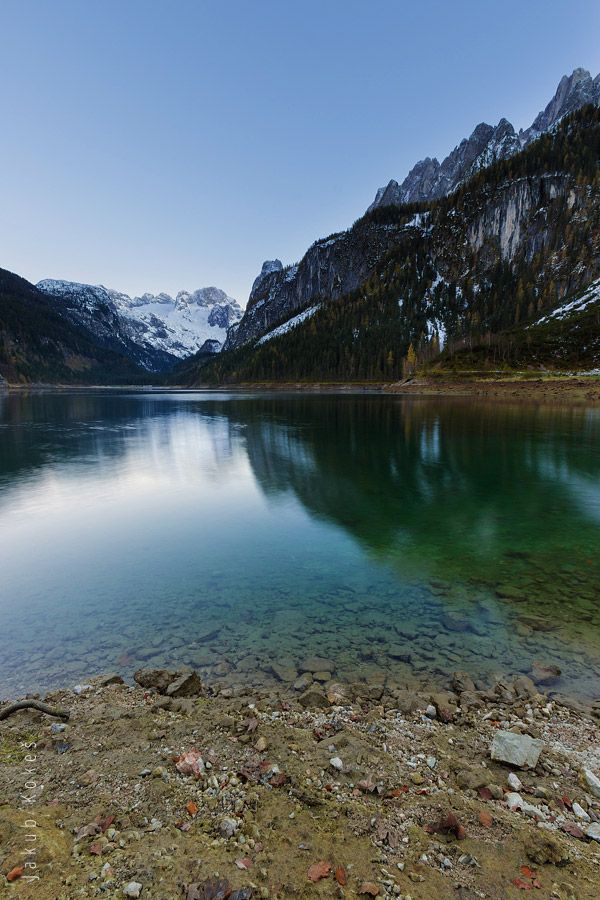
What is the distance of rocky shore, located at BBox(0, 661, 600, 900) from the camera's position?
4.45 m

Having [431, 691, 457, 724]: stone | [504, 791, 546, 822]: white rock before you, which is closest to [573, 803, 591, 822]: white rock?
[504, 791, 546, 822]: white rock

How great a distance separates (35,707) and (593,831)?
895 centimetres

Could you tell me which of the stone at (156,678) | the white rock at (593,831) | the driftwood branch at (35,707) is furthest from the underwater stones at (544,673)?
the driftwood branch at (35,707)

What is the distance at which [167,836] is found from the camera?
196 inches

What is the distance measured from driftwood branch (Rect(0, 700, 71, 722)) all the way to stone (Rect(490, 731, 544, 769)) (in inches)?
294

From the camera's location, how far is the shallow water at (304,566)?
10.7 m

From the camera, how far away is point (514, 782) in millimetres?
6062

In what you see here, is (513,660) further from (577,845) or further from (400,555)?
(400,555)

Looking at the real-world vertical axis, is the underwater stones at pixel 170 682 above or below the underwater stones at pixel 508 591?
above

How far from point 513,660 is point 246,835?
7828 millimetres

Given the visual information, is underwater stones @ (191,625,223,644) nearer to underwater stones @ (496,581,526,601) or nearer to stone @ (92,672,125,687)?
stone @ (92,672,125,687)

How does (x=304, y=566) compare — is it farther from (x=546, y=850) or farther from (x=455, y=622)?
(x=546, y=850)

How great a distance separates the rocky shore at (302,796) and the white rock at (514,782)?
3cm

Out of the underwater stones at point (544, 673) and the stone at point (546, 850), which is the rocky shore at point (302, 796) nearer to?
the stone at point (546, 850)
